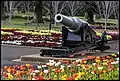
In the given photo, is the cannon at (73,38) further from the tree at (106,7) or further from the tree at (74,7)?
the tree at (74,7)

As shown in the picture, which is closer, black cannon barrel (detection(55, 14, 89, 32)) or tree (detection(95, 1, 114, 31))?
black cannon barrel (detection(55, 14, 89, 32))

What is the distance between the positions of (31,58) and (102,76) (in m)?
6.01

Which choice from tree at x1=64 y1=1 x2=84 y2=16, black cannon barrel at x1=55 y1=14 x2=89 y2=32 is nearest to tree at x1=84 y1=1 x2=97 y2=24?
tree at x1=64 y1=1 x2=84 y2=16

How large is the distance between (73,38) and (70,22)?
1212 millimetres

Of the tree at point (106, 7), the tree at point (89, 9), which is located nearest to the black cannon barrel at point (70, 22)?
the tree at point (106, 7)

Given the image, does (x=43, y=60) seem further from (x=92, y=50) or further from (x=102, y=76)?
(x=102, y=76)

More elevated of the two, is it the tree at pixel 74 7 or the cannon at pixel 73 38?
the cannon at pixel 73 38

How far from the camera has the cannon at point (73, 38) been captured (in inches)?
475

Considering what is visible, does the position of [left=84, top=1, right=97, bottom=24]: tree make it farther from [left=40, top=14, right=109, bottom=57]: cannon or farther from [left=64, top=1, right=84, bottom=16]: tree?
[left=40, top=14, right=109, bottom=57]: cannon

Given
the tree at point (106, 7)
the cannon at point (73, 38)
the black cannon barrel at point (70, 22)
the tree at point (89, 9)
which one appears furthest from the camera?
the tree at point (89, 9)

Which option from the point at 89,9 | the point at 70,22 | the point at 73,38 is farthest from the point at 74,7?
the point at 70,22

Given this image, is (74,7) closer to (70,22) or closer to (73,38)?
(73,38)

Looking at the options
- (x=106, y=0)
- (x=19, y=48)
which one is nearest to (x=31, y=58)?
(x=19, y=48)

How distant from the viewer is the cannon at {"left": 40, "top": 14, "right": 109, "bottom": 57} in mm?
12070
